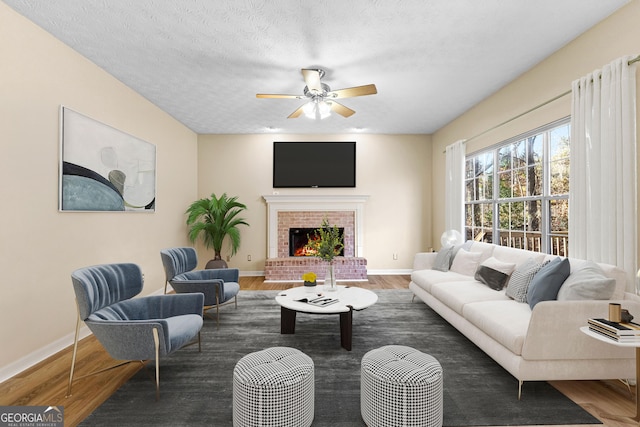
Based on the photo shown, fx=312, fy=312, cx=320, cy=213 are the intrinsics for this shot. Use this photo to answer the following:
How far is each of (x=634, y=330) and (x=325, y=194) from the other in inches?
197

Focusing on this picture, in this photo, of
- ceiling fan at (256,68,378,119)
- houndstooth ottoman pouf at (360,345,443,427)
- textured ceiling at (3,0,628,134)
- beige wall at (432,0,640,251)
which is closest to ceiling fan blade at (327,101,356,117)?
ceiling fan at (256,68,378,119)

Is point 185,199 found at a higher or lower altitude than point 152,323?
higher

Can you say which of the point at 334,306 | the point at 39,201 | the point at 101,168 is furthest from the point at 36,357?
the point at 334,306

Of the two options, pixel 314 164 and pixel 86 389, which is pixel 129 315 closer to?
pixel 86 389

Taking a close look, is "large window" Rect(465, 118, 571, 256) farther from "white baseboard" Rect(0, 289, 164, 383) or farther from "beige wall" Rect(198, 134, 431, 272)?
"white baseboard" Rect(0, 289, 164, 383)

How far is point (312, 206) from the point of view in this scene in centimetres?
634

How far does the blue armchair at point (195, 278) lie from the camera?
137 inches

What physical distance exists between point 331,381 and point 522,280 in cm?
193

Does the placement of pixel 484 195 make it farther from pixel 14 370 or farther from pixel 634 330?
pixel 14 370

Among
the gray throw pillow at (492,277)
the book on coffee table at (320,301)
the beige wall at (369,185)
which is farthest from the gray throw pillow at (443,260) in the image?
the beige wall at (369,185)

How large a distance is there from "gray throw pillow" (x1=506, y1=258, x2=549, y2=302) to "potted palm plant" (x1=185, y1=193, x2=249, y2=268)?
4.36m

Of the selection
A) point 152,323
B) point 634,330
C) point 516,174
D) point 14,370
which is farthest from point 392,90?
point 14,370

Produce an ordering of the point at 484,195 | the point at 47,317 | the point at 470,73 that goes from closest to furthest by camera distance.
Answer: the point at 47,317, the point at 470,73, the point at 484,195

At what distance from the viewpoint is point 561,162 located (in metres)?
3.33
